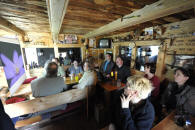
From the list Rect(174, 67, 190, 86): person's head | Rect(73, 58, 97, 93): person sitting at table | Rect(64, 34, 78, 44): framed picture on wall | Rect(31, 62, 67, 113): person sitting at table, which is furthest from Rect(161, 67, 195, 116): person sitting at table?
Rect(64, 34, 78, 44): framed picture on wall

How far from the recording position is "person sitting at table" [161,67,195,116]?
4.42 ft

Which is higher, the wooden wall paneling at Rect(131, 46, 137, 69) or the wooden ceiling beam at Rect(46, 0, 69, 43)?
the wooden ceiling beam at Rect(46, 0, 69, 43)

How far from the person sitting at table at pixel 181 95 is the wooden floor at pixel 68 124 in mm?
1592

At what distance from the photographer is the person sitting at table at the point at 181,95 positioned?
1.35m

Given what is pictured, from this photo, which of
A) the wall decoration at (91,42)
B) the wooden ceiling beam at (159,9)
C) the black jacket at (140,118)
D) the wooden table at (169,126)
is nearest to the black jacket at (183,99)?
the wooden table at (169,126)

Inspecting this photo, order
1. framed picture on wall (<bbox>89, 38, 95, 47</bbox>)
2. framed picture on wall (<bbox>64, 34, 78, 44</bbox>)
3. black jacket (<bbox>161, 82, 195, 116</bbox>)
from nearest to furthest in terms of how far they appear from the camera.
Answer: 1. black jacket (<bbox>161, 82, 195, 116</bbox>)
2. framed picture on wall (<bbox>64, 34, 78, 44</bbox>)
3. framed picture on wall (<bbox>89, 38, 95, 47</bbox>)

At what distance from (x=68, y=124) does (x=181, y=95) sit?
91.2 inches

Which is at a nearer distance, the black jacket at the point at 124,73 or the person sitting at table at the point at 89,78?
the person sitting at table at the point at 89,78

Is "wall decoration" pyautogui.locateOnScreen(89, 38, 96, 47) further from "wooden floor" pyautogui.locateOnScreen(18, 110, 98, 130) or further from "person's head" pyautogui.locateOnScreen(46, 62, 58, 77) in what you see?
"wooden floor" pyautogui.locateOnScreen(18, 110, 98, 130)

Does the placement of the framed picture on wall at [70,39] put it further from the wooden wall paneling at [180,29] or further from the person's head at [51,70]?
the wooden wall paneling at [180,29]

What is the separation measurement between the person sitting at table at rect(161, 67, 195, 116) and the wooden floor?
5.22 ft

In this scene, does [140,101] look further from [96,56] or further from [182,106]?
[96,56]

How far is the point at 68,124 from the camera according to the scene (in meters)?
1.81

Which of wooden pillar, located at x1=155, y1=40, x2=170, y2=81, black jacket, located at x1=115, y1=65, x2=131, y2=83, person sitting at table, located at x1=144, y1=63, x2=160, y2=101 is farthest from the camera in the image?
black jacket, located at x1=115, y1=65, x2=131, y2=83
